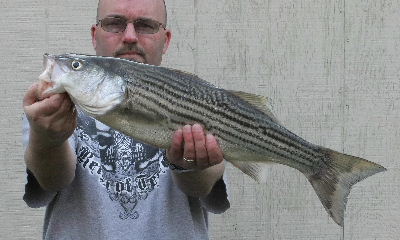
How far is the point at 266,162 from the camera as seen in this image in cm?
275

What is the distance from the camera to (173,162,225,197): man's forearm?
2.76 meters

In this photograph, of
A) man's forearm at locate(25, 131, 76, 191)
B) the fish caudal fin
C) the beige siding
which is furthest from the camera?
the beige siding

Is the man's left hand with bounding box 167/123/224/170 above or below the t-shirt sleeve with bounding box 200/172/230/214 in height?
above

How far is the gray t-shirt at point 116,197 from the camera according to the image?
2809 mm

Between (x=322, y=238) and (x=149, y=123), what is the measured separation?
2.21 metres

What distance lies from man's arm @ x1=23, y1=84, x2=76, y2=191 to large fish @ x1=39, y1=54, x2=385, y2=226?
0.05 meters

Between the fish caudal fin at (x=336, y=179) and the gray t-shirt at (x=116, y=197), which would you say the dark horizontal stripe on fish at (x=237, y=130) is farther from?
the gray t-shirt at (x=116, y=197)

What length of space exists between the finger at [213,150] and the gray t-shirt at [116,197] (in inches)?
14.9

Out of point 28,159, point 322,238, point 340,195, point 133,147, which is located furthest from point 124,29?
point 322,238

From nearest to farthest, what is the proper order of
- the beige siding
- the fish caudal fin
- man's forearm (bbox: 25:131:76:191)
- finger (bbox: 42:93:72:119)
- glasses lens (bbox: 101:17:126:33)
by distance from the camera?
finger (bbox: 42:93:72:119) < man's forearm (bbox: 25:131:76:191) < the fish caudal fin < glasses lens (bbox: 101:17:126:33) < the beige siding

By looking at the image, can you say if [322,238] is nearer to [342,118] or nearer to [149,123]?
[342,118]

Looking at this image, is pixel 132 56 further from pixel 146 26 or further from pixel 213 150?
pixel 213 150

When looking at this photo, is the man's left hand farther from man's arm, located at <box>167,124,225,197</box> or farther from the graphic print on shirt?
the graphic print on shirt

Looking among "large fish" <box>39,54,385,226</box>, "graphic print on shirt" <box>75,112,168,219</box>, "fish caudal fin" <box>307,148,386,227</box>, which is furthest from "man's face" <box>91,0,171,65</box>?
"fish caudal fin" <box>307,148,386,227</box>
